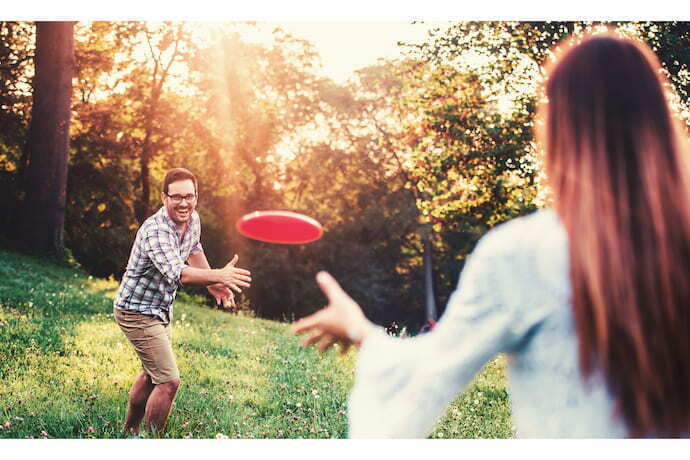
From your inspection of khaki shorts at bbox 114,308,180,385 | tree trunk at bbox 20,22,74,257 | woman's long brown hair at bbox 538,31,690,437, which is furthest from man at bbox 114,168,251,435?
tree trunk at bbox 20,22,74,257

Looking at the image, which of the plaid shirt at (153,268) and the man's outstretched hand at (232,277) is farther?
the plaid shirt at (153,268)

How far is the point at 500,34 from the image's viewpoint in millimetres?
10688

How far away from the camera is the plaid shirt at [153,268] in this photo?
12.5 ft

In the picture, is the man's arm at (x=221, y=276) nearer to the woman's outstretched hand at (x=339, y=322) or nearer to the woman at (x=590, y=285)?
the woman's outstretched hand at (x=339, y=322)

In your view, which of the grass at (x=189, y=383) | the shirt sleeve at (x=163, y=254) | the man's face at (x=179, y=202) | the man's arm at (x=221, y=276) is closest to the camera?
the man's arm at (x=221, y=276)

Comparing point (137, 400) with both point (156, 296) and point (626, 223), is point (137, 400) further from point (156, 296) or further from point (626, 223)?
point (626, 223)

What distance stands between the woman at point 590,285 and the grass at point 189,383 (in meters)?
2.80

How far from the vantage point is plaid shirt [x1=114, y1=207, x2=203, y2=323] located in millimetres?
3820

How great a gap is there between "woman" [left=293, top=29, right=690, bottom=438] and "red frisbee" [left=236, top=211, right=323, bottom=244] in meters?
2.41

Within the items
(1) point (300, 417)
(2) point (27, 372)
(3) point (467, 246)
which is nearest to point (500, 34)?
(1) point (300, 417)

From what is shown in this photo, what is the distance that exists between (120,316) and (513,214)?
9420 millimetres

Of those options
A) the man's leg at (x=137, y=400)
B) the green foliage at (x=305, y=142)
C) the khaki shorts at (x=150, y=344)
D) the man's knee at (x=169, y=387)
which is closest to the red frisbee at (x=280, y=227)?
the khaki shorts at (x=150, y=344)

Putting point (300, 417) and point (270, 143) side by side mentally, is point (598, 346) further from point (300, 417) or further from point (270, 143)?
point (270, 143)

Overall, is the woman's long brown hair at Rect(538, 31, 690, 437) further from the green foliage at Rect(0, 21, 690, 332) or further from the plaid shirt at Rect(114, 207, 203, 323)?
the green foliage at Rect(0, 21, 690, 332)
